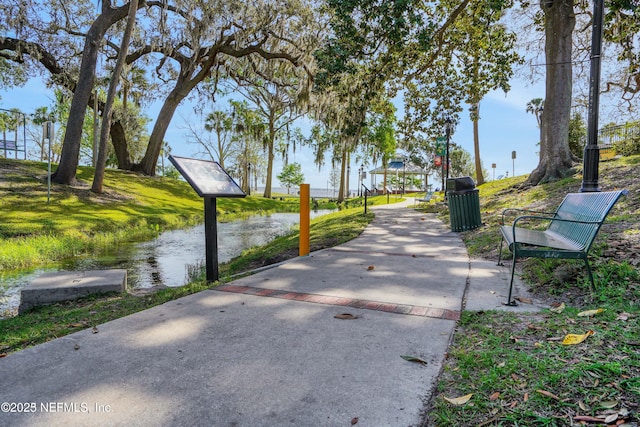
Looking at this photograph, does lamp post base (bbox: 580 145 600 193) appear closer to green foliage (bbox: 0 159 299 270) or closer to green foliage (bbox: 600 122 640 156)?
green foliage (bbox: 600 122 640 156)

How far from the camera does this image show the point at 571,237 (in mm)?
3953

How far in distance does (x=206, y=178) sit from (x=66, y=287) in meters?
2.17

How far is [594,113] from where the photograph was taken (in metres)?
5.82

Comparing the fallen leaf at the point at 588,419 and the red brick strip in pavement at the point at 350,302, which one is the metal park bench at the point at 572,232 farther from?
the fallen leaf at the point at 588,419

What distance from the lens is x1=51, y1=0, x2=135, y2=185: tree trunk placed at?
16.0m

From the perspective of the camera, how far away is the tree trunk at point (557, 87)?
1101 centimetres

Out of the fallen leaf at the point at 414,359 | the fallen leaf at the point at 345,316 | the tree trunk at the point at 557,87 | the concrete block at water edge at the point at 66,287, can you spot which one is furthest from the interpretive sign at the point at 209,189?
the tree trunk at the point at 557,87

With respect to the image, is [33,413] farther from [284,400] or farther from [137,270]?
[137,270]

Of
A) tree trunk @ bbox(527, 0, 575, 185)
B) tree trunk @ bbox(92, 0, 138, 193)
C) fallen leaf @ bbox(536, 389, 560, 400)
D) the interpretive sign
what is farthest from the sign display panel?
tree trunk @ bbox(92, 0, 138, 193)

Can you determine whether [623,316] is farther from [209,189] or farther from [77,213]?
[77,213]

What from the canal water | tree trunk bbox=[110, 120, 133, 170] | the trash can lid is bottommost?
the canal water

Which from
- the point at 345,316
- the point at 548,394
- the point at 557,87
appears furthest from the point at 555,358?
the point at 557,87

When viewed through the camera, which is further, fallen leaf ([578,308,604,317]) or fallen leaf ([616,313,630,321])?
fallen leaf ([578,308,604,317])

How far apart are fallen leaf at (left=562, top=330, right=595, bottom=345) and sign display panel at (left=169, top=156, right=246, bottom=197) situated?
3.68 meters
